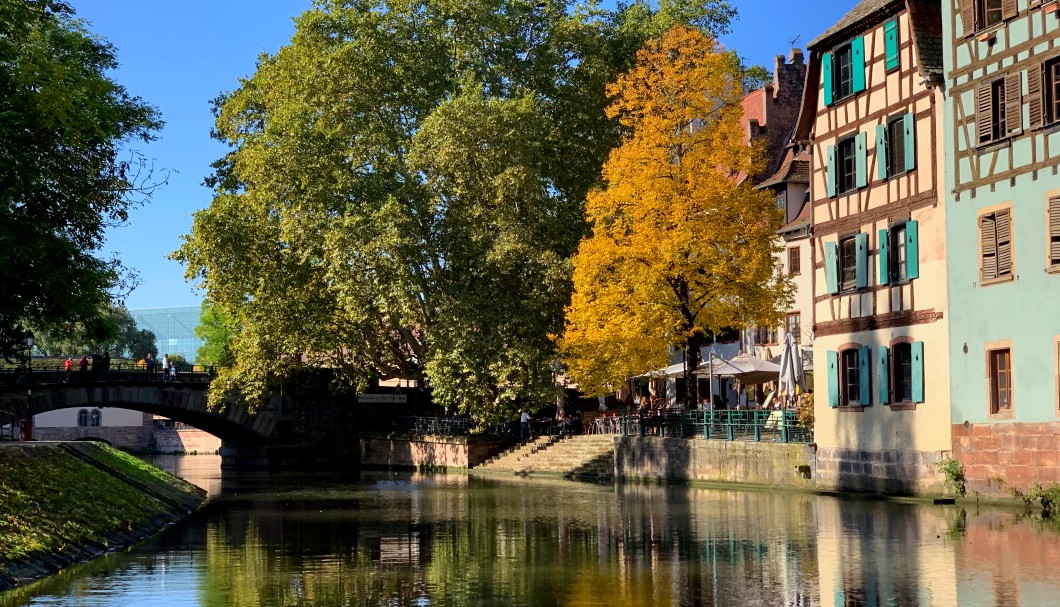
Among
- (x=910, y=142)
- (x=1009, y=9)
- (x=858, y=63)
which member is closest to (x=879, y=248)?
(x=910, y=142)

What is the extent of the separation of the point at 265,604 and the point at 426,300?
137ft

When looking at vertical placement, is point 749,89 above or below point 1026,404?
above

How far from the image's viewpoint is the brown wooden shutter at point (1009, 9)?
1246 inches

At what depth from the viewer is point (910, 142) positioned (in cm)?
3556

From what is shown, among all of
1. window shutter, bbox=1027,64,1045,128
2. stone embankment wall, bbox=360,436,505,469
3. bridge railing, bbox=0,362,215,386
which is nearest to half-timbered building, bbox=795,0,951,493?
window shutter, bbox=1027,64,1045,128

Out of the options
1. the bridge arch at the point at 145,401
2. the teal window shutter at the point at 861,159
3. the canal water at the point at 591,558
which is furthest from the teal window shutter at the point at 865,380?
the bridge arch at the point at 145,401

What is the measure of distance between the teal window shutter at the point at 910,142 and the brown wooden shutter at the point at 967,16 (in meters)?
2.71

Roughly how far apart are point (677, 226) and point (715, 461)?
22.8ft

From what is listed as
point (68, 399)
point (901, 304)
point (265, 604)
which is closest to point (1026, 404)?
point (901, 304)

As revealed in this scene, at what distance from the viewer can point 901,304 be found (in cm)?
3616

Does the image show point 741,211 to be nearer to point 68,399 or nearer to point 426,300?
point 426,300

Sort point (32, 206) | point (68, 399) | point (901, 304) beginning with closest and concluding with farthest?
point (32, 206) → point (901, 304) → point (68, 399)

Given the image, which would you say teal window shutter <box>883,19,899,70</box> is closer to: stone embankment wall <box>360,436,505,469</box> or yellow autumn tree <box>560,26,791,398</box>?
yellow autumn tree <box>560,26,791,398</box>

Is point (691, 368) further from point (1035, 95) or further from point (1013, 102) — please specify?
point (1035, 95)
